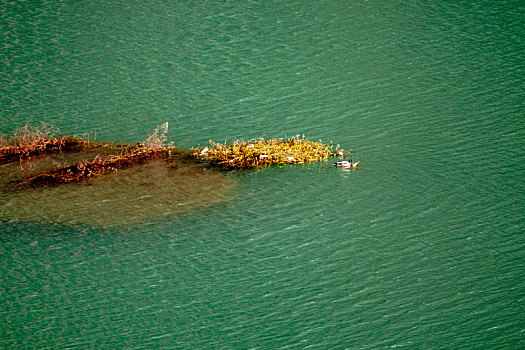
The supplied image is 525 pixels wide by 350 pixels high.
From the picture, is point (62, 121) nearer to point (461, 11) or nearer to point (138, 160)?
point (138, 160)

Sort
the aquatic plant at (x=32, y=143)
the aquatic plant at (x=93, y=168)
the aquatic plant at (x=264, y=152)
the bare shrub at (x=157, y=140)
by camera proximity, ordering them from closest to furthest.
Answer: the aquatic plant at (x=93, y=168)
the aquatic plant at (x=264, y=152)
the bare shrub at (x=157, y=140)
the aquatic plant at (x=32, y=143)

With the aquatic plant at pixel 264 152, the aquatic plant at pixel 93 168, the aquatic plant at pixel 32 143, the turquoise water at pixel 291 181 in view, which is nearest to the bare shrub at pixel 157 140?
the aquatic plant at pixel 93 168

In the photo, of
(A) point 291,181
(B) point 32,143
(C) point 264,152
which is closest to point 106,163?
(B) point 32,143

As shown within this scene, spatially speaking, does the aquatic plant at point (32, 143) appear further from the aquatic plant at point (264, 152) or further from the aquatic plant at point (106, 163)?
the aquatic plant at point (264, 152)

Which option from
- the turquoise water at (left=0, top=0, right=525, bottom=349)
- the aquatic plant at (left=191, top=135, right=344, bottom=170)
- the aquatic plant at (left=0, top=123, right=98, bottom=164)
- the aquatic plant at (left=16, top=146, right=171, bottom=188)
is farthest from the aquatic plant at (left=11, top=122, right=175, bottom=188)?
the aquatic plant at (left=191, top=135, right=344, bottom=170)

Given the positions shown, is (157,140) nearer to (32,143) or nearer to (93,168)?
(93,168)

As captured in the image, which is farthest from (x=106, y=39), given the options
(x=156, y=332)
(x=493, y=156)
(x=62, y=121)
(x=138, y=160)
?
(x=156, y=332)
